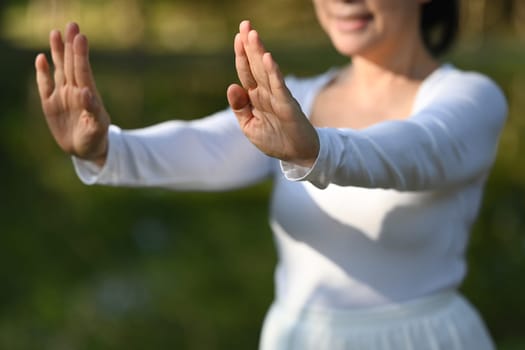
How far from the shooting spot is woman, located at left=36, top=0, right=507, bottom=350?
1644mm

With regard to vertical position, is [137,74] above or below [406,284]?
below

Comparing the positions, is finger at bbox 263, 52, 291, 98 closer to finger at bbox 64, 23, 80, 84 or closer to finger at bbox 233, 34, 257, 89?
finger at bbox 233, 34, 257, 89

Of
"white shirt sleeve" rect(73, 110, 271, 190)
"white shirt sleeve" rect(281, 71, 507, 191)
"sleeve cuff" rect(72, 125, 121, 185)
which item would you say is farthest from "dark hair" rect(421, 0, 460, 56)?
"sleeve cuff" rect(72, 125, 121, 185)

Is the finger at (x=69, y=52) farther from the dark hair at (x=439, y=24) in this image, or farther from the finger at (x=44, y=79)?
the dark hair at (x=439, y=24)

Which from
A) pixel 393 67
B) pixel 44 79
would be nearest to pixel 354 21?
pixel 393 67

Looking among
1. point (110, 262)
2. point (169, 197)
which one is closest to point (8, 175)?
point (169, 197)

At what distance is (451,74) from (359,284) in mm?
415

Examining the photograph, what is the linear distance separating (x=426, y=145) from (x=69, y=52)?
0.59m

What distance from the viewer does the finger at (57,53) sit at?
5.25ft

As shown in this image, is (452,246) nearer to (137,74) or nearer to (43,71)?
(43,71)

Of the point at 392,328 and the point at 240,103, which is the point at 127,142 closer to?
the point at 240,103

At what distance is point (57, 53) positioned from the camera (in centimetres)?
162

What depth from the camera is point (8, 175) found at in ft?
22.0

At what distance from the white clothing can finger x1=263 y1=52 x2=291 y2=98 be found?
358 mm
